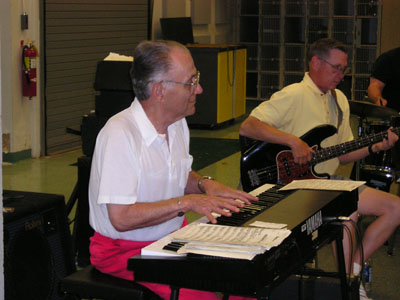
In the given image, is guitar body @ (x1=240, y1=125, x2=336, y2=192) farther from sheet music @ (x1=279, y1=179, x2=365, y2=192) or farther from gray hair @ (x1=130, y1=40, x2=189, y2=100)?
gray hair @ (x1=130, y1=40, x2=189, y2=100)

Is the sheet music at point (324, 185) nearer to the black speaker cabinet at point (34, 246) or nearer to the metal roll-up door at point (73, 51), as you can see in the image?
the black speaker cabinet at point (34, 246)

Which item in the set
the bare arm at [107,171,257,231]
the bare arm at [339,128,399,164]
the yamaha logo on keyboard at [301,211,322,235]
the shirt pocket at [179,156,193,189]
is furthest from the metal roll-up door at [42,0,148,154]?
the yamaha logo on keyboard at [301,211,322,235]

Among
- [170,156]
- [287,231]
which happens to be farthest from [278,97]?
[287,231]

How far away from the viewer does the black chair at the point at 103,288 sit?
97.3 inches

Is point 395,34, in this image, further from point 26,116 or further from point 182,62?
point 182,62

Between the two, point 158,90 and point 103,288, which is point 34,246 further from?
point 158,90

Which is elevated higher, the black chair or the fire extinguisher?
the fire extinguisher

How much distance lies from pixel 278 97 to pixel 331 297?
3.72ft

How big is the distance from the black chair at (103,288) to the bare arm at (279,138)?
1.52 metres

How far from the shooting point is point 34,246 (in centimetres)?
304

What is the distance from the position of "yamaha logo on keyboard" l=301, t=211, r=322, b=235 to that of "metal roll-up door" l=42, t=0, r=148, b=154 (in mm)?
5503

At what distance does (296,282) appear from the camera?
11.3 feet

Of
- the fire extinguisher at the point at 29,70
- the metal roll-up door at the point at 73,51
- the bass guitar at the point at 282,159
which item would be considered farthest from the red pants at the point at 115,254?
the metal roll-up door at the point at 73,51

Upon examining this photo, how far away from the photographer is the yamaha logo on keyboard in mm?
2410
